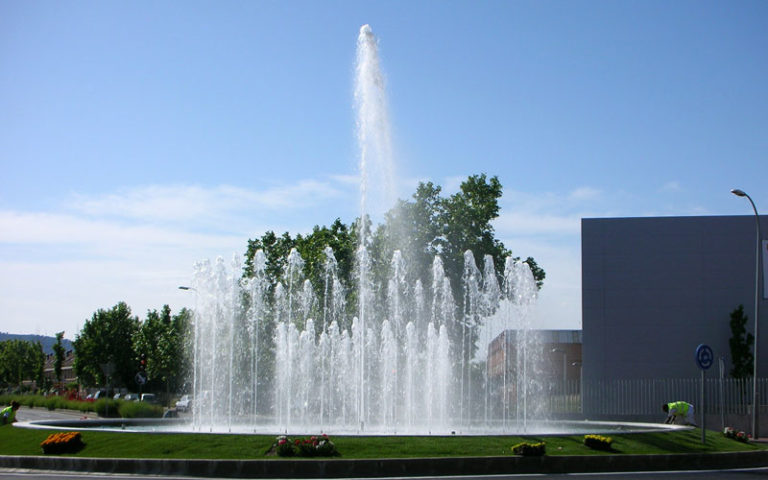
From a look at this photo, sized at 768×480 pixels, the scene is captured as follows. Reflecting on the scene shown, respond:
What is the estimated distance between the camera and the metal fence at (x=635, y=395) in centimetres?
3459

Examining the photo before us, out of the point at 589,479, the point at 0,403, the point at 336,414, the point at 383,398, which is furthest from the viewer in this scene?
the point at 0,403

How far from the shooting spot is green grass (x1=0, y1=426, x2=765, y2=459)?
18.4 m

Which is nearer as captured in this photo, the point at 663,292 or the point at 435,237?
the point at 663,292

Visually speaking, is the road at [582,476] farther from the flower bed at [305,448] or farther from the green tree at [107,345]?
the green tree at [107,345]

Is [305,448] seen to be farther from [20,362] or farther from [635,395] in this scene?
[20,362]

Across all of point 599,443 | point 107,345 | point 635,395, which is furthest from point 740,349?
point 107,345

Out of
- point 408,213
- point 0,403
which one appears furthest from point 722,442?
point 0,403

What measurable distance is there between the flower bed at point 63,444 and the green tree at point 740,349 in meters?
28.7

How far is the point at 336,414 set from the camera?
37.1 metres

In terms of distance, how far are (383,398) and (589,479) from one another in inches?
649

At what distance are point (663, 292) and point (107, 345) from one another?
62.0 meters

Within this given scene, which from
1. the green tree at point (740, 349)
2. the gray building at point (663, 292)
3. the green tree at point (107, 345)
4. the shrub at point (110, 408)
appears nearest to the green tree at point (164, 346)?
the green tree at point (107, 345)

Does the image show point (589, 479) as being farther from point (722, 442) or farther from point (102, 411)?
point (102, 411)

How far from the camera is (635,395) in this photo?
1399 inches
